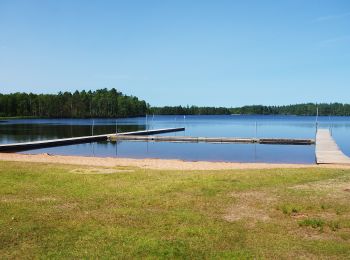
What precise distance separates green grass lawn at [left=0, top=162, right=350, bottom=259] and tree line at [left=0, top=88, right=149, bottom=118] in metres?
128

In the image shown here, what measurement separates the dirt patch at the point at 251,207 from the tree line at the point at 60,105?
428 feet

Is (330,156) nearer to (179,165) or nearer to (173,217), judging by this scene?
(179,165)

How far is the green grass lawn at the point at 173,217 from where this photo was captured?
20.8ft

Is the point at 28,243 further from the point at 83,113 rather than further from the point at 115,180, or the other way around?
the point at 83,113

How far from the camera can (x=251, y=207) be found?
9.15m

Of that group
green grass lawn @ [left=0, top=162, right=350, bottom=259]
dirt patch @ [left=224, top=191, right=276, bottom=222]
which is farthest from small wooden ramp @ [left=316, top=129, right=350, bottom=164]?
dirt patch @ [left=224, top=191, right=276, bottom=222]

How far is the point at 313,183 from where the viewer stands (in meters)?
12.2

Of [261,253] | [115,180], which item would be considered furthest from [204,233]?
[115,180]

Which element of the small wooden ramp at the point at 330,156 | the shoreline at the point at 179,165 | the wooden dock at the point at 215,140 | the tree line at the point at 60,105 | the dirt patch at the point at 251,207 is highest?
the tree line at the point at 60,105

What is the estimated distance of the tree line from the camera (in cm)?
13138

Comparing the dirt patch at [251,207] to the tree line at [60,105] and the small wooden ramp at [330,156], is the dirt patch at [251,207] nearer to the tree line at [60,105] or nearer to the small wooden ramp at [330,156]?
the small wooden ramp at [330,156]

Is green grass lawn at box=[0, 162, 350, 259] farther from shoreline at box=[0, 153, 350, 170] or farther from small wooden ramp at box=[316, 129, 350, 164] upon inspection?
small wooden ramp at box=[316, 129, 350, 164]

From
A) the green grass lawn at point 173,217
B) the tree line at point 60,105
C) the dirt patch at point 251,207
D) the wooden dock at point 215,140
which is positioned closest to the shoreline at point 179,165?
the green grass lawn at point 173,217

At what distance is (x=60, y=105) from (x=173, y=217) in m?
136
